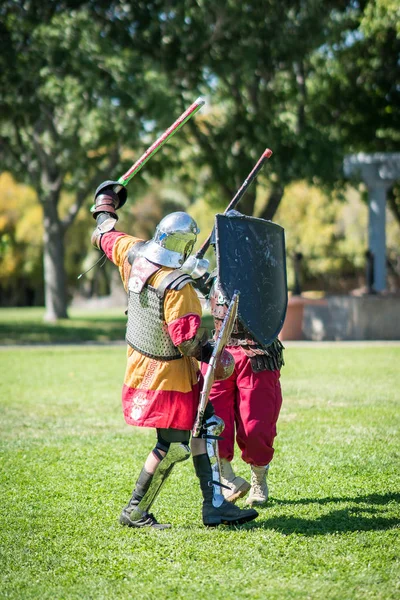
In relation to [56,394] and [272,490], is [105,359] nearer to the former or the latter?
[56,394]

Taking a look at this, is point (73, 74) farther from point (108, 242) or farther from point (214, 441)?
point (214, 441)

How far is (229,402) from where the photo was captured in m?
5.49

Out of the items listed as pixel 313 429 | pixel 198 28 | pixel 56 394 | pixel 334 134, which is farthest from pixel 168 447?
pixel 334 134

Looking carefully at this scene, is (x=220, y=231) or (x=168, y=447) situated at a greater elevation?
(x=220, y=231)

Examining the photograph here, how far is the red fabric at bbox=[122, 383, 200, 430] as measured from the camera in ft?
15.5

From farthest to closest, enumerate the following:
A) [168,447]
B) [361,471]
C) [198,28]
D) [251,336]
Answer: [198,28] < [361,471] < [251,336] < [168,447]

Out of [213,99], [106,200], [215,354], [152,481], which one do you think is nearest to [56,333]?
[213,99]

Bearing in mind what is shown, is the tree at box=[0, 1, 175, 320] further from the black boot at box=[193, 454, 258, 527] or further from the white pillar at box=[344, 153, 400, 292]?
the black boot at box=[193, 454, 258, 527]

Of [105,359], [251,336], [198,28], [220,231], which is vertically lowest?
[105,359]

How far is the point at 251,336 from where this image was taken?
5301 millimetres

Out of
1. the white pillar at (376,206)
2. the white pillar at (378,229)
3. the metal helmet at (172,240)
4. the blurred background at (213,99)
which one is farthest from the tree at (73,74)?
the metal helmet at (172,240)

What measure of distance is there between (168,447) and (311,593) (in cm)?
133

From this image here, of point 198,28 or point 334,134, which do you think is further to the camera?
point 334,134

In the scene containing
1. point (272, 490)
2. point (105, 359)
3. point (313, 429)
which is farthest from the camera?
point (105, 359)
